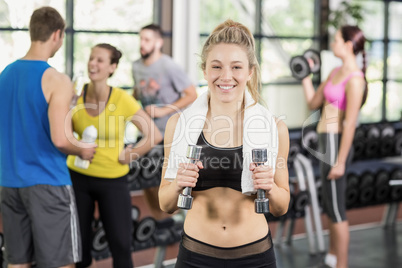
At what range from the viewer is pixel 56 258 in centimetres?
251

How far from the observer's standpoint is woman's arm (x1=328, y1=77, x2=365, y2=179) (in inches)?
135

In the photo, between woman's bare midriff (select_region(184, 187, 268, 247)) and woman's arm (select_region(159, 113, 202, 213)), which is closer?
woman's arm (select_region(159, 113, 202, 213))

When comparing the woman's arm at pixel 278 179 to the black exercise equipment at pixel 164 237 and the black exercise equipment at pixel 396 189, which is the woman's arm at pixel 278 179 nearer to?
the black exercise equipment at pixel 164 237

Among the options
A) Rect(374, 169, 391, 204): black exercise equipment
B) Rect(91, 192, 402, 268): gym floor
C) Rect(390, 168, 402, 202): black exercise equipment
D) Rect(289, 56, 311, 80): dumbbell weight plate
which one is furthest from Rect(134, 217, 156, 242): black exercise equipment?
Rect(390, 168, 402, 202): black exercise equipment

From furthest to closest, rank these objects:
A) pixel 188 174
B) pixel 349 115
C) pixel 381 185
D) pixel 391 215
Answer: pixel 391 215, pixel 381 185, pixel 349 115, pixel 188 174

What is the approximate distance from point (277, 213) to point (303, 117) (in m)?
5.55

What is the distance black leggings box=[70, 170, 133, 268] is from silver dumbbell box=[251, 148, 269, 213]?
127cm

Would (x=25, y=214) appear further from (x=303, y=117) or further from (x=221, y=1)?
(x=303, y=117)

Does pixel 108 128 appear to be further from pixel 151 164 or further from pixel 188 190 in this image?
pixel 188 190

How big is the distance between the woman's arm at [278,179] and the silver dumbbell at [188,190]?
0.51ft

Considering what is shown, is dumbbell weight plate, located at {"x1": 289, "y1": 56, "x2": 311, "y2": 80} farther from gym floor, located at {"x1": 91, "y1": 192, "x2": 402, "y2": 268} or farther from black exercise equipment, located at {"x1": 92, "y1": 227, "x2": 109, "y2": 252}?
black exercise equipment, located at {"x1": 92, "y1": 227, "x2": 109, "y2": 252}

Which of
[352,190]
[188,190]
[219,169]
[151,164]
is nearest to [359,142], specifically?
[352,190]

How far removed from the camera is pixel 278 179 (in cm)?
192

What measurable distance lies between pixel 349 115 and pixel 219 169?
68.9 inches
